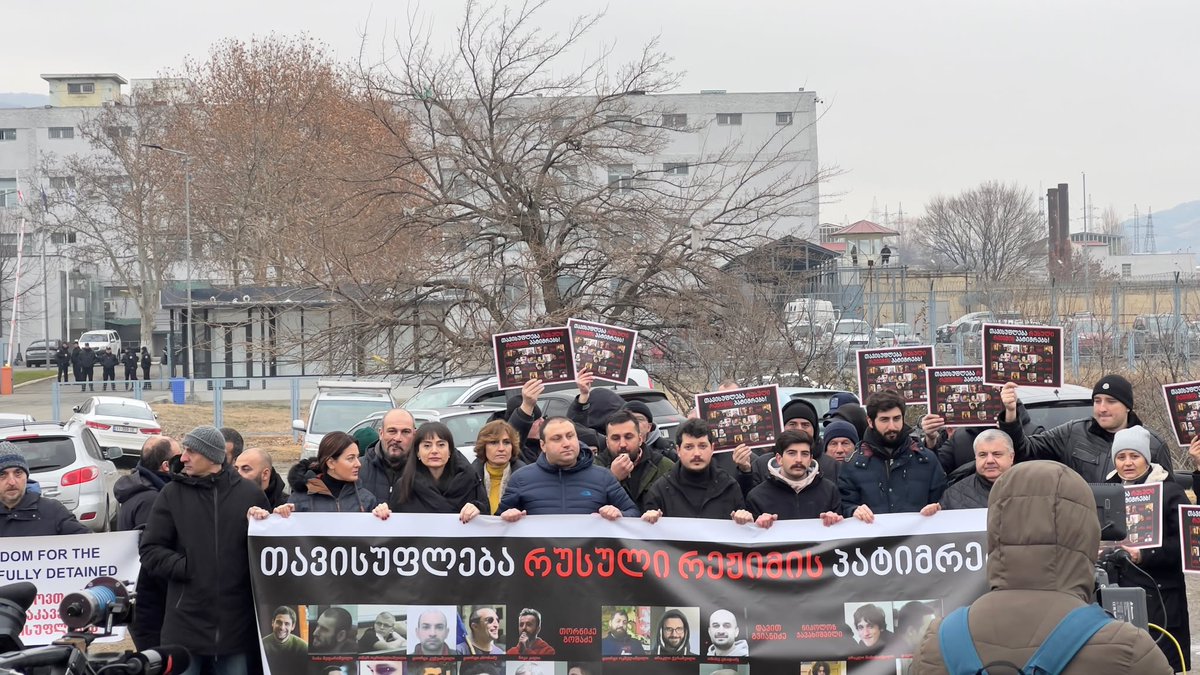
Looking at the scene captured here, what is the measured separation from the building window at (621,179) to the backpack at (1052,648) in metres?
17.5

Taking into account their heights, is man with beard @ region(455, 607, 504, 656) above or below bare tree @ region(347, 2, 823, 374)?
below

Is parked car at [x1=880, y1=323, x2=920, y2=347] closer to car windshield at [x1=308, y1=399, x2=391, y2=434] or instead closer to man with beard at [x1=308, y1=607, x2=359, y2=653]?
car windshield at [x1=308, y1=399, x2=391, y2=434]

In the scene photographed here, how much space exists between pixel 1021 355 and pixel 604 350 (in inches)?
114

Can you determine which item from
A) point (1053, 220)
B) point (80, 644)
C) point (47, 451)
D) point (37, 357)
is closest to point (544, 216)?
point (47, 451)

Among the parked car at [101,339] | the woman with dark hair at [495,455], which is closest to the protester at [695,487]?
the woman with dark hair at [495,455]

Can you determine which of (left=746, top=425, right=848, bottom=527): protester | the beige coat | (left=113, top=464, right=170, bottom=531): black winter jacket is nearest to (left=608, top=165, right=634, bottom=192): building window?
(left=113, top=464, right=170, bottom=531): black winter jacket

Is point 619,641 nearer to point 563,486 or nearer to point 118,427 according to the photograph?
point 563,486

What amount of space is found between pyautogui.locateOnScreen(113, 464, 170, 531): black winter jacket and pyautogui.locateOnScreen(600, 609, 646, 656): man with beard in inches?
122

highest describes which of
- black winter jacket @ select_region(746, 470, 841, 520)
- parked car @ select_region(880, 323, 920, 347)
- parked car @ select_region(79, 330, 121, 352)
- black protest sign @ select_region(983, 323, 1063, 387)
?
parked car @ select_region(79, 330, 121, 352)

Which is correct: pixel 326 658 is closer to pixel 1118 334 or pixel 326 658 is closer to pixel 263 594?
pixel 263 594

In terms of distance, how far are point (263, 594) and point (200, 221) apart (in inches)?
2038

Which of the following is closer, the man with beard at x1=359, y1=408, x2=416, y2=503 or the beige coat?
the beige coat

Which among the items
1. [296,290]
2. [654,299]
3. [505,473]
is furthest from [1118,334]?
[505,473]

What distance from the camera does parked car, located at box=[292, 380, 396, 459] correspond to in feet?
70.4
